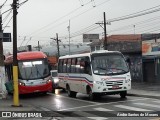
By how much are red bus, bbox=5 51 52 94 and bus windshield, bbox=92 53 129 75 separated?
7.40 metres

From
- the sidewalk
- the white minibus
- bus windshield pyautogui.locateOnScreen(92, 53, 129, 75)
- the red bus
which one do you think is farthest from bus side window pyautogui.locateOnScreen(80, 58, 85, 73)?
the red bus

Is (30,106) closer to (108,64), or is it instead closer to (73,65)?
(108,64)

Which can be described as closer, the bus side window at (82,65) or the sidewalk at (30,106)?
the sidewalk at (30,106)

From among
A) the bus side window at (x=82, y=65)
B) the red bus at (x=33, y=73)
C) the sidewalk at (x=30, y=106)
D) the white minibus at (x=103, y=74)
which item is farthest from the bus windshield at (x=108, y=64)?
the red bus at (x=33, y=73)

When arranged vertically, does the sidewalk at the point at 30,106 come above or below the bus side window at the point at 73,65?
below

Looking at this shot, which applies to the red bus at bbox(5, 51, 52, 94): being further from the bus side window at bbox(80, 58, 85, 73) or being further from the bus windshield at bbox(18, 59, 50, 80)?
the bus side window at bbox(80, 58, 85, 73)

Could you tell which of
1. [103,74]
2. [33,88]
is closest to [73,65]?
[33,88]

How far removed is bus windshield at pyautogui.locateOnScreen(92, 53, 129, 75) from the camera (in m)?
23.1

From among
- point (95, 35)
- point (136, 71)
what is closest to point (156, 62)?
point (136, 71)

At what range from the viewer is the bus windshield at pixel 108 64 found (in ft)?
75.8

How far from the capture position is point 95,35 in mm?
90688

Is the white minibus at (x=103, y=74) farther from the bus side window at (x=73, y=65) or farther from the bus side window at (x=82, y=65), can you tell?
the bus side window at (x=73, y=65)

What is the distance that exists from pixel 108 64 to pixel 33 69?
8490 millimetres

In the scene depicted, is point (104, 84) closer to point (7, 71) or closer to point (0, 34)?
point (0, 34)
